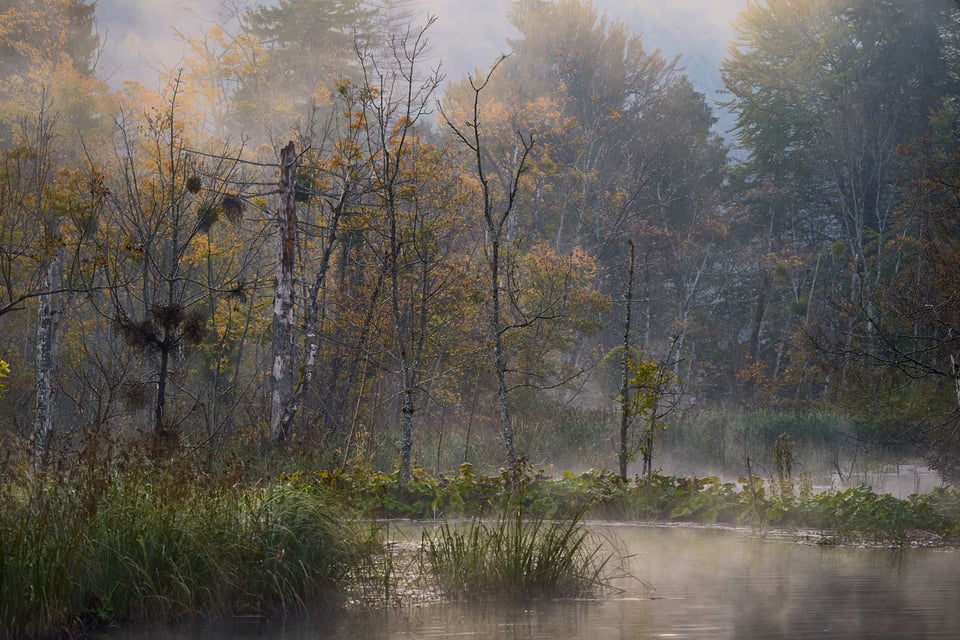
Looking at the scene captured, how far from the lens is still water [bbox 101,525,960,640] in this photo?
258 inches

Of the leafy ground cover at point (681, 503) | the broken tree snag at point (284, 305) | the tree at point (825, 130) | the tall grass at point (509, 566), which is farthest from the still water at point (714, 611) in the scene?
the tree at point (825, 130)

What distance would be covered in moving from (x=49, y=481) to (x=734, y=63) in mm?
35392

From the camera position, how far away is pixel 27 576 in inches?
239

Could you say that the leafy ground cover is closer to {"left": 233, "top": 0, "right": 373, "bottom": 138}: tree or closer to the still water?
the still water

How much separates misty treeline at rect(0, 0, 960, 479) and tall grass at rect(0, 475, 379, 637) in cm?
898

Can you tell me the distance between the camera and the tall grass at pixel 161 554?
612 cm

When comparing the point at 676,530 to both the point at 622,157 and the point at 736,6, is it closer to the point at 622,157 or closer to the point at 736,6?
the point at 622,157

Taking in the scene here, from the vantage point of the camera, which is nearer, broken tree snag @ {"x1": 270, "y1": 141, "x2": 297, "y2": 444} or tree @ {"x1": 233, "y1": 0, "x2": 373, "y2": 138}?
broken tree snag @ {"x1": 270, "y1": 141, "x2": 297, "y2": 444}

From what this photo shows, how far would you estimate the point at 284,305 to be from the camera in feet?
49.4

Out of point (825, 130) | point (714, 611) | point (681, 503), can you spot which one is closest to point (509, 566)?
point (714, 611)

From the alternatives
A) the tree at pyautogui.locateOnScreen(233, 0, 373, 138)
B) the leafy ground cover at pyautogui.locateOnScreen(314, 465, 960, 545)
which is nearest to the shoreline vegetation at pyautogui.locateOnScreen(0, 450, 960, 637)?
the leafy ground cover at pyautogui.locateOnScreen(314, 465, 960, 545)

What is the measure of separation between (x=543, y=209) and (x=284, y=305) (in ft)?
72.9

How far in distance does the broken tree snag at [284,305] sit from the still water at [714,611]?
22.7 ft

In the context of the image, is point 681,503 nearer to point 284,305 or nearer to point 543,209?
point 284,305
